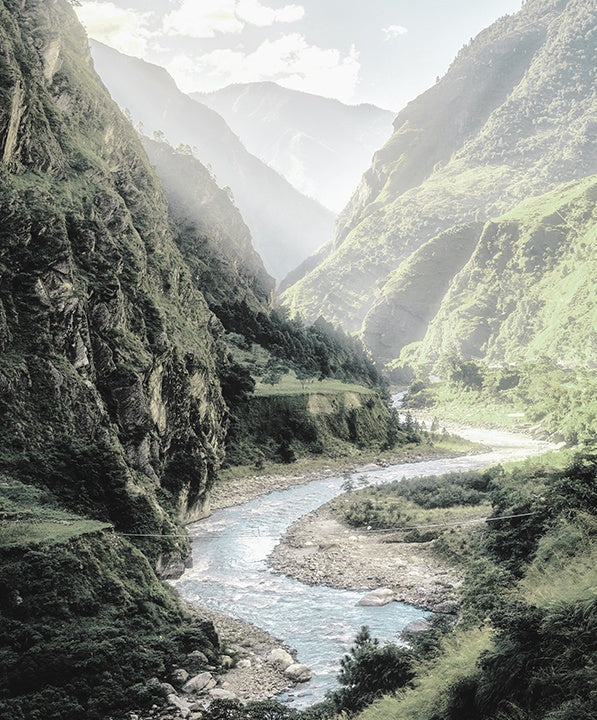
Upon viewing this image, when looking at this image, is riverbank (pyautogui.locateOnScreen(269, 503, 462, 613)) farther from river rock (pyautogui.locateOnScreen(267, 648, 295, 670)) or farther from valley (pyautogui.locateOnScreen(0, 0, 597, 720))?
river rock (pyautogui.locateOnScreen(267, 648, 295, 670))

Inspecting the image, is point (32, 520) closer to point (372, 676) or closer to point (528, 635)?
point (372, 676)

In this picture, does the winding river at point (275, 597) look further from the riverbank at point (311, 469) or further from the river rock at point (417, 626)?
the riverbank at point (311, 469)

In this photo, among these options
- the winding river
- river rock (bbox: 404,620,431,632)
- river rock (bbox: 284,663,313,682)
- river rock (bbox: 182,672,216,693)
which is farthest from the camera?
the winding river

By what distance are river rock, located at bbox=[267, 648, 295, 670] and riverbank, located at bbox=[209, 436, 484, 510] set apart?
31826 mm

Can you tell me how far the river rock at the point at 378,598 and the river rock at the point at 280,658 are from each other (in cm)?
701

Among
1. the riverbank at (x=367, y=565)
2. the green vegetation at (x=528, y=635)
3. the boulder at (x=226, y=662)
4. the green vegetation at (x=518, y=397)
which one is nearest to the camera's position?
the green vegetation at (x=528, y=635)

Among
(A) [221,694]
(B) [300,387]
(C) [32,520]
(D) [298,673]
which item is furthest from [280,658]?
(B) [300,387]

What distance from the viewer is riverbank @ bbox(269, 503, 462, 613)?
31.5 metres

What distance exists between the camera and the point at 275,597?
3253cm

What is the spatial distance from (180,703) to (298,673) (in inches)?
196

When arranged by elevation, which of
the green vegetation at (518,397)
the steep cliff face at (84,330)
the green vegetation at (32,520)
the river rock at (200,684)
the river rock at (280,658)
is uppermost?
the steep cliff face at (84,330)

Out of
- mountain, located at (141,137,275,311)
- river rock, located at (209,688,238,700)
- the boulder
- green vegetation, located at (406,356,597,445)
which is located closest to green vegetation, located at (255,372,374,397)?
mountain, located at (141,137,275,311)

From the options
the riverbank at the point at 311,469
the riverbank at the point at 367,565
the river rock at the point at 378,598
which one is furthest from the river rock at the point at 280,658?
the riverbank at the point at 311,469

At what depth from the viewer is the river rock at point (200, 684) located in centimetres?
2075
